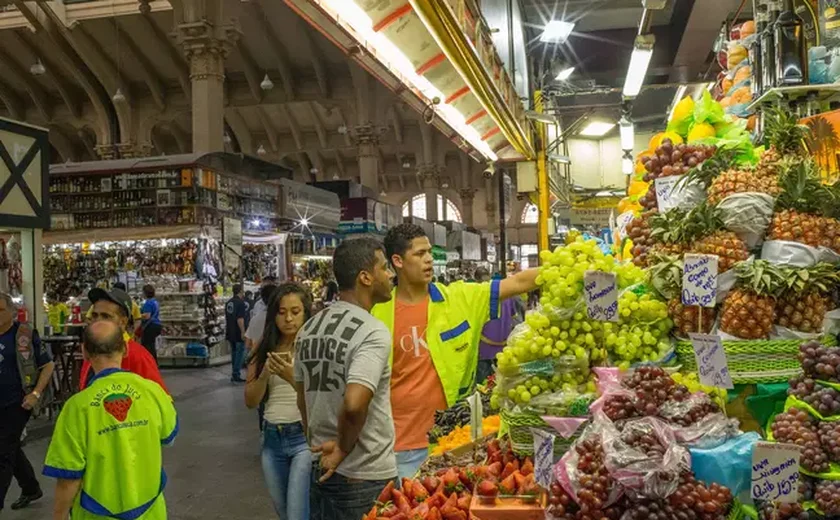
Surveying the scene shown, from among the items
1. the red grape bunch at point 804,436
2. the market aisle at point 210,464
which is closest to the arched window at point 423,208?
the market aisle at point 210,464

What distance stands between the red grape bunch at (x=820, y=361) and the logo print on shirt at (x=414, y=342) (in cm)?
172

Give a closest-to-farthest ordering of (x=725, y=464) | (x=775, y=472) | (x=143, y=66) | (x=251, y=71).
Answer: (x=775, y=472) < (x=725, y=464) < (x=143, y=66) < (x=251, y=71)

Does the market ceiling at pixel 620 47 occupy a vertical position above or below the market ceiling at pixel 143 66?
below

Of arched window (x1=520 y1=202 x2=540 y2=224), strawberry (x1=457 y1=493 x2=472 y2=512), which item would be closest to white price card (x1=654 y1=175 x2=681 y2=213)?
strawberry (x1=457 y1=493 x2=472 y2=512)

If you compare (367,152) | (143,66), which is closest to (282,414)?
(143,66)

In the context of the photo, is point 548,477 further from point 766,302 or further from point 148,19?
point 148,19

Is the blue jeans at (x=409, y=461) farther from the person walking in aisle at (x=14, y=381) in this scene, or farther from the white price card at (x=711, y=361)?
the person walking in aisle at (x=14, y=381)

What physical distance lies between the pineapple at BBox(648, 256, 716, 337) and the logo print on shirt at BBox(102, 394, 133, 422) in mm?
2296

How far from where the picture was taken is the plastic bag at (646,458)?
1.91 meters

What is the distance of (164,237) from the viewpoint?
13297mm

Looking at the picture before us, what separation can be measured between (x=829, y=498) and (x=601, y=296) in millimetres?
931

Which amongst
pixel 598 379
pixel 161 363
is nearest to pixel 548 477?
pixel 598 379

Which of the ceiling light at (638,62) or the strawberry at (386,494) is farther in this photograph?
the ceiling light at (638,62)

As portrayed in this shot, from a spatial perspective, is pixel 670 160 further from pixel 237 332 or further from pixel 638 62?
pixel 237 332
